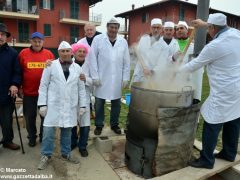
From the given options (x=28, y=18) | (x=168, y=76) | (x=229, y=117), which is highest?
(x=28, y=18)

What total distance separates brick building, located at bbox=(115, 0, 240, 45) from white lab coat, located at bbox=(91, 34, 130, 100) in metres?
21.7

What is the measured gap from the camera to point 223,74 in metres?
3.12

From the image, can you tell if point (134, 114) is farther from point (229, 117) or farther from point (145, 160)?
point (229, 117)

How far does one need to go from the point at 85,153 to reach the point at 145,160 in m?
1.07

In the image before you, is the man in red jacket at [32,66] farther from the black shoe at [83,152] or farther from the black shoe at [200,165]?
the black shoe at [200,165]

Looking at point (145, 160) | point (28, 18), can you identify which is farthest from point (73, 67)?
point (28, 18)

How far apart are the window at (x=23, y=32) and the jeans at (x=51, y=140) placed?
24.1 meters

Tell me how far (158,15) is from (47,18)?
41.9 ft

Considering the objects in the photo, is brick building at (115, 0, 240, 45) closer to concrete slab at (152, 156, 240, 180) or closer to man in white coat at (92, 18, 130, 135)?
man in white coat at (92, 18, 130, 135)

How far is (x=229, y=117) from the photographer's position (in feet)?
10.5

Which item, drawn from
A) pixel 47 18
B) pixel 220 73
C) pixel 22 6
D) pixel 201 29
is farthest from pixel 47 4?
pixel 220 73

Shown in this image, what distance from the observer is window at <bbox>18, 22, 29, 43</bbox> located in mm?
25547

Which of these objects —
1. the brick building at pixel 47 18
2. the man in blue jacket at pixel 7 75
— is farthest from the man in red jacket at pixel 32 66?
the brick building at pixel 47 18

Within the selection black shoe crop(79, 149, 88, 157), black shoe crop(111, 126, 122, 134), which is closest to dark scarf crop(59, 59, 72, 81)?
black shoe crop(79, 149, 88, 157)
